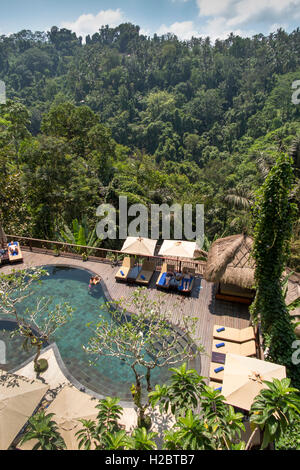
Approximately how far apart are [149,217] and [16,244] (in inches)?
419

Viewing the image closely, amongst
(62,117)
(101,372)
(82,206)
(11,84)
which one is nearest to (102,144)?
(62,117)

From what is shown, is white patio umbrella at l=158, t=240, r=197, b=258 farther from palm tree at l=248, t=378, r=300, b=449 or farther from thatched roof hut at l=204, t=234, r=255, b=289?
palm tree at l=248, t=378, r=300, b=449

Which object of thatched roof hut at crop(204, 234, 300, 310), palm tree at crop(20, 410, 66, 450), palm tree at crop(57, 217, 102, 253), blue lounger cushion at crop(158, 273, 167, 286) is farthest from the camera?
palm tree at crop(57, 217, 102, 253)

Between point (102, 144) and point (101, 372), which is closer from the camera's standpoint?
point (101, 372)

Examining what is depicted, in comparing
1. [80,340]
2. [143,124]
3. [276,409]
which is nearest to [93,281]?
[80,340]

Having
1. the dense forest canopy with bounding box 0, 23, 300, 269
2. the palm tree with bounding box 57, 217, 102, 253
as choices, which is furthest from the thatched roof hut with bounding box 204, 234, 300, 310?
the palm tree with bounding box 57, 217, 102, 253

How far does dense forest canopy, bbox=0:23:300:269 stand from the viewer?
21.4 metres

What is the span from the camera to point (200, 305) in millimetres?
13070

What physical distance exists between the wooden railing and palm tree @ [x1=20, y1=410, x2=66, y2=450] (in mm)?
9524

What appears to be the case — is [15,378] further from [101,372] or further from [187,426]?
[187,426]

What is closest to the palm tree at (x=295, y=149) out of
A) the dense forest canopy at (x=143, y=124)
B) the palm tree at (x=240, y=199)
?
the dense forest canopy at (x=143, y=124)

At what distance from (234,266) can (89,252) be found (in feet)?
27.9

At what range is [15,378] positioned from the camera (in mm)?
8250

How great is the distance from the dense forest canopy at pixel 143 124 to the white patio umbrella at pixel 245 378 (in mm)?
5609
